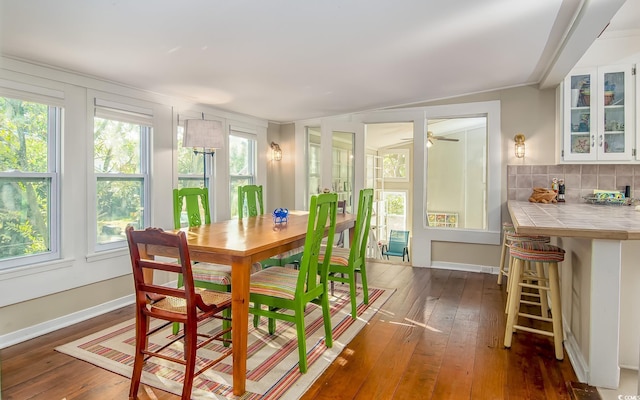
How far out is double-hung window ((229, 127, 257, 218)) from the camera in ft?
15.9

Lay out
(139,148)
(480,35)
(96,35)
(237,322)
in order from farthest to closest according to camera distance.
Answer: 1. (139,148)
2. (480,35)
3. (96,35)
4. (237,322)

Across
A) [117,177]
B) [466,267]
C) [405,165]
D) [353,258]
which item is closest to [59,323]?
[117,177]

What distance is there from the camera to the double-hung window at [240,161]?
4859 mm

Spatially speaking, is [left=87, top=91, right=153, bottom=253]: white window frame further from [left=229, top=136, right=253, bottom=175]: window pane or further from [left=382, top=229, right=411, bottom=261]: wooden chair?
[left=382, top=229, right=411, bottom=261]: wooden chair

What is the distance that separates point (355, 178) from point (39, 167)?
138 inches

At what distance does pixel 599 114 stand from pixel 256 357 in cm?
394

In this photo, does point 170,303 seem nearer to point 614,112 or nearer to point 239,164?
point 239,164

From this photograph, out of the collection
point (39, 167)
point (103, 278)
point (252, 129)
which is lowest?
point (103, 278)

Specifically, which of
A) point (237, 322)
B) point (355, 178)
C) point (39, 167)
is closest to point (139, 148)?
point (39, 167)

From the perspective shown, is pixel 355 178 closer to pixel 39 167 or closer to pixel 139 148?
pixel 139 148

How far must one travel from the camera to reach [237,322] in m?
2.00

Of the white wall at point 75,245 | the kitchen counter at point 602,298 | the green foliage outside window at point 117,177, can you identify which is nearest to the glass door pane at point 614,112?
the kitchen counter at point 602,298

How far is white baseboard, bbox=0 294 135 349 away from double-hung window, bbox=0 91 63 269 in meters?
0.48

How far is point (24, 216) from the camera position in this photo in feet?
9.03
